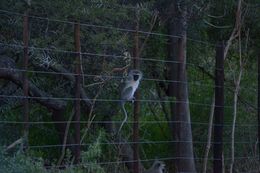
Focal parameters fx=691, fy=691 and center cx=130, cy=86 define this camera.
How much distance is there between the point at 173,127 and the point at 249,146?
1.71 metres

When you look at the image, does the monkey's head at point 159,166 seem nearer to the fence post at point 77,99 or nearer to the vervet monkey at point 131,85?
the vervet monkey at point 131,85

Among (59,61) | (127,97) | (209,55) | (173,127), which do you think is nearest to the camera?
A: (127,97)

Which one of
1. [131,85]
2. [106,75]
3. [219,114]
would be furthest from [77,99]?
[219,114]

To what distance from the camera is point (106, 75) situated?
363 inches

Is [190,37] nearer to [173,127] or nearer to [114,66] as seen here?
[173,127]

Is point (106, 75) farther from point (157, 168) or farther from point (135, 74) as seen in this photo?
point (157, 168)

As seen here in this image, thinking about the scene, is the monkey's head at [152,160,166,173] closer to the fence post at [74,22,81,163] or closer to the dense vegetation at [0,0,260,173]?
the dense vegetation at [0,0,260,173]

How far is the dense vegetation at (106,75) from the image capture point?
9008 millimetres

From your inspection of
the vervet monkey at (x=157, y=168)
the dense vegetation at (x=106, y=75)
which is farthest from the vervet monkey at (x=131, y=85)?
the vervet monkey at (x=157, y=168)

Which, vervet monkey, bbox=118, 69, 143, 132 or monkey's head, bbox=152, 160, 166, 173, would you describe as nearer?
vervet monkey, bbox=118, 69, 143, 132

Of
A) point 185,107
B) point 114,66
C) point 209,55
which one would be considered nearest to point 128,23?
point 114,66

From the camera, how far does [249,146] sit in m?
11.8

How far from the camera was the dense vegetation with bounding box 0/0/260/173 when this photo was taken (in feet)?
29.6

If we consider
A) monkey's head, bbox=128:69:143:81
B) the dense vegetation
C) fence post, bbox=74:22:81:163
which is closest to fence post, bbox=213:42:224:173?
the dense vegetation
